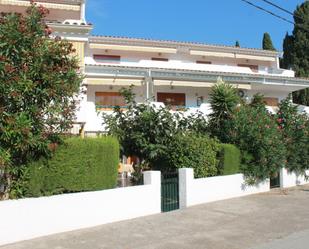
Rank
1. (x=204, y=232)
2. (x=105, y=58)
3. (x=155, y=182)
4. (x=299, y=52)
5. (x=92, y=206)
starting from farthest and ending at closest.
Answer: (x=299, y=52) → (x=105, y=58) → (x=155, y=182) → (x=92, y=206) → (x=204, y=232)

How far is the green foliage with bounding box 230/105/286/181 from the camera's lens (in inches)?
674

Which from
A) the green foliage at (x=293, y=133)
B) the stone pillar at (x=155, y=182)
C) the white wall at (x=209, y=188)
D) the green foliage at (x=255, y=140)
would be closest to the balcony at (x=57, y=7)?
the green foliage at (x=255, y=140)

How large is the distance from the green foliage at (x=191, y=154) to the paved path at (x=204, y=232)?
4.42ft

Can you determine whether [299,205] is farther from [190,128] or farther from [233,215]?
[190,128]

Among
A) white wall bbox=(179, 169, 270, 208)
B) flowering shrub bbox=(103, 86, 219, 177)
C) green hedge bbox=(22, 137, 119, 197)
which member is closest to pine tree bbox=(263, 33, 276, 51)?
white wall bbox=(179, 169, 270, 208)

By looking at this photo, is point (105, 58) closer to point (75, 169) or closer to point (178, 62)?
point (178, 62)

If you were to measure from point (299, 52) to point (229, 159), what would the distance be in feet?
90.5

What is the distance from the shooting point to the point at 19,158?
10.1 metres

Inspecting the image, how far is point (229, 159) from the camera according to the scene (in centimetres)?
1617

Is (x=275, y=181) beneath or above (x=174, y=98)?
beneath

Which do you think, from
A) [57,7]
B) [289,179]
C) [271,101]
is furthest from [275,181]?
[271,101]

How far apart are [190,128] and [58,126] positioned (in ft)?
22.9

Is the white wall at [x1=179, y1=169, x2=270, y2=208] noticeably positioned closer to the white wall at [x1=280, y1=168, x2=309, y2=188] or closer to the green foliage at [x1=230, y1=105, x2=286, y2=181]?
the green foliage at [x1=230, y1=105, x2=286, y2=181]

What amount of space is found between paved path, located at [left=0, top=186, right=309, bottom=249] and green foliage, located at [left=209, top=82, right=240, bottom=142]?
4.13 metres
